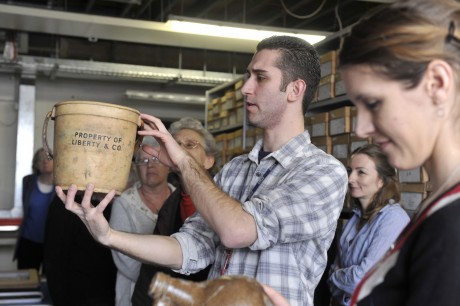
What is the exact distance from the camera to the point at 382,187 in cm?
322

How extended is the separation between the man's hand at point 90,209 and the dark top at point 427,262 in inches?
32.3

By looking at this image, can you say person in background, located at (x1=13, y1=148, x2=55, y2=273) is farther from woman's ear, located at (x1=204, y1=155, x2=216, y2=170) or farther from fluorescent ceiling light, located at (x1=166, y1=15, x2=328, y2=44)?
woman's ear, located at (x1=204, y1=155, x2=216, y2=170)

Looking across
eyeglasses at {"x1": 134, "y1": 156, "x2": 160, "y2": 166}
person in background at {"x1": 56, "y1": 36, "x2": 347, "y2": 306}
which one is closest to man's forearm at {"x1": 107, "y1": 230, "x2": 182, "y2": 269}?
person in background at {"x1": 56, "y1": 36, "x2": 347, "y2": 306}

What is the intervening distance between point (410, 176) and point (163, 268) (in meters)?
1.45

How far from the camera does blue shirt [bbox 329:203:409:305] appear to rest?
9.59 feet

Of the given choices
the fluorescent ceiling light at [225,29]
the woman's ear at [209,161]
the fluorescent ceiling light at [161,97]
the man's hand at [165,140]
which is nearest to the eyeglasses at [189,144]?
the woman's ear at [209,161]

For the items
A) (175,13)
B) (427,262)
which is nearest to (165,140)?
(427,262)

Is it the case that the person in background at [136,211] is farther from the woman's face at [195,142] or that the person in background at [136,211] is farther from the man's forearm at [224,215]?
the man's forearm at [224,215]

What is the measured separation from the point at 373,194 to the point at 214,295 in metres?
2.52

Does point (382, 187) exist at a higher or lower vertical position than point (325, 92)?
lower

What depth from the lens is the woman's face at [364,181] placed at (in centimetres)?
323

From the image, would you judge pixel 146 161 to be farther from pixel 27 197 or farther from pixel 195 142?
pixel 27 197

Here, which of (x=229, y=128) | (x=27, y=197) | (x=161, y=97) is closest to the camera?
(x=27, y=197)

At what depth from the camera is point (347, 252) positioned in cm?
312
